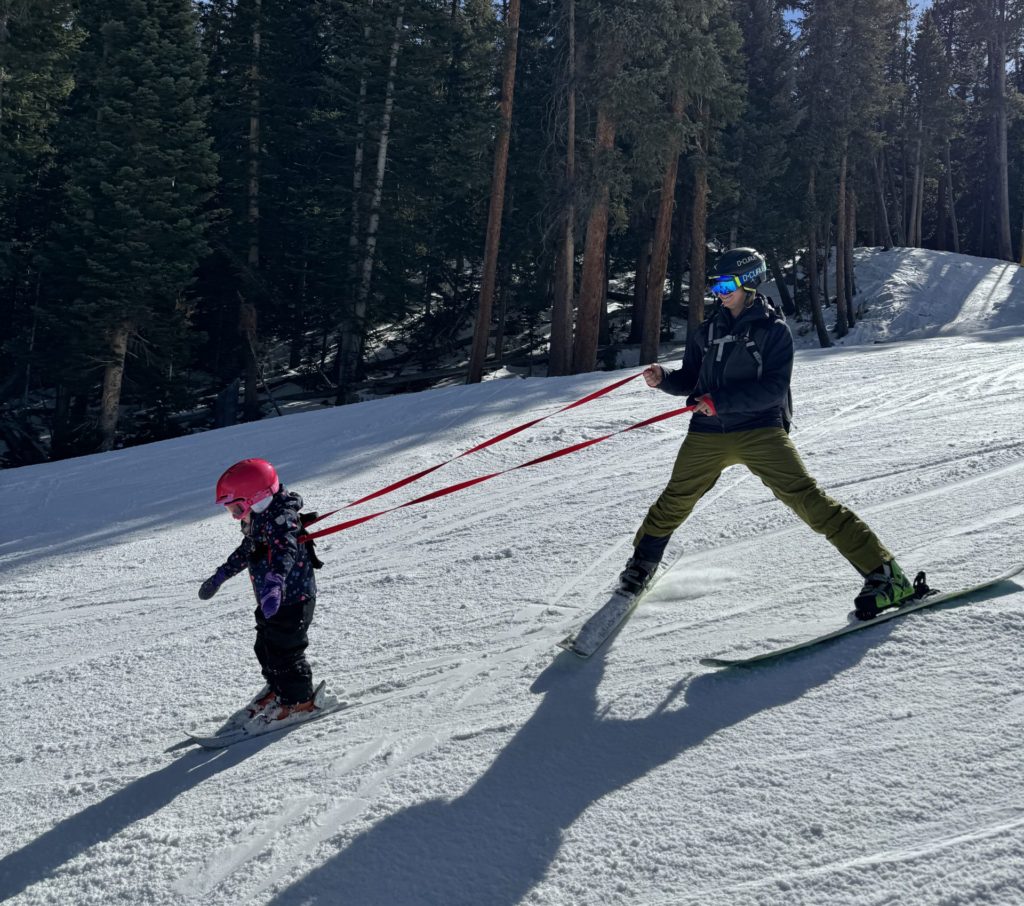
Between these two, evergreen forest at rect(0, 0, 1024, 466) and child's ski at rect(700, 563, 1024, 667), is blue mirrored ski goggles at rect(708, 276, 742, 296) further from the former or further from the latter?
A: evergreen forest at rect(0, 0, 1024, 466)

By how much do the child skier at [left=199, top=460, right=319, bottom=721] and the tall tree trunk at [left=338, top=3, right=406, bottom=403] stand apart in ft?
66.6

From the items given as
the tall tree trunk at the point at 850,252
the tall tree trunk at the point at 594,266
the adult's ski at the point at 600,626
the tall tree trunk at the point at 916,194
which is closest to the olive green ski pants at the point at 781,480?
the adult's ski at the point at 600,626

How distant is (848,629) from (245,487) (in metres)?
2.90

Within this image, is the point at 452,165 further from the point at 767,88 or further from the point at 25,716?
the point at 25,716

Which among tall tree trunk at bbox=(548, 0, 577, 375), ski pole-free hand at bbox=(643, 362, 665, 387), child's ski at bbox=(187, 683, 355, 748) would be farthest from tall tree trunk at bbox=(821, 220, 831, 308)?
child's ski at bbox=(187, 683, 355, 748)

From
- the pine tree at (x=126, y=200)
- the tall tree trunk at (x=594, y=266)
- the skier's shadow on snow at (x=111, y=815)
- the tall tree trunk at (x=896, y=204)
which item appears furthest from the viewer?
the tall tree trunk at (x=896, y=204)

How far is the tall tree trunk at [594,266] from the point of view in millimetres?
20562

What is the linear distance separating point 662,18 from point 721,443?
17.8 meters

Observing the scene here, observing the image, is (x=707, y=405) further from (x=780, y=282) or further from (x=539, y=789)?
(x=780, y=282)

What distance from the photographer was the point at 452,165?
74.1 feet

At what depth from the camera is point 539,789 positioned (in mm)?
3527

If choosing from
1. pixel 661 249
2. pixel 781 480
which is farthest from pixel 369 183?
pixel 781 480

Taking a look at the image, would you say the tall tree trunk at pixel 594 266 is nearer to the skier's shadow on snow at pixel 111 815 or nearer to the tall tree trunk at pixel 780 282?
the tall tree trunk at pixel 780 282

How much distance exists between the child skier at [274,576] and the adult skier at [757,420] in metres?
1.92
